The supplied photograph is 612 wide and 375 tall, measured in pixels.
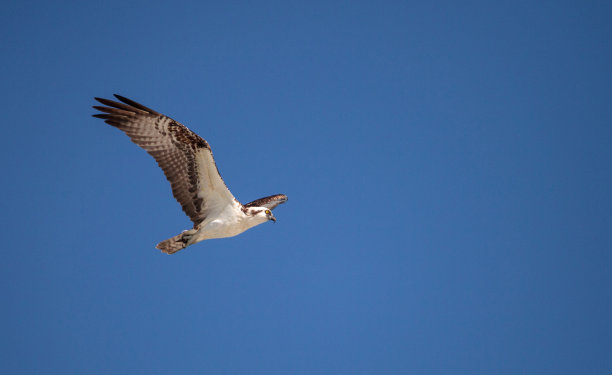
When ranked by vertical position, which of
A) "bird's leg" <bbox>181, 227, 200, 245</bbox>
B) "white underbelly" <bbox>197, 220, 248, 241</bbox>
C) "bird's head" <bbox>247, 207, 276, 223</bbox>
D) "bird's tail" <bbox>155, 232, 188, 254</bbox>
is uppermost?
"bird's head" <bbox>247, 207, 276, 223</bbox>

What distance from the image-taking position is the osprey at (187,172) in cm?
Answer: 1001

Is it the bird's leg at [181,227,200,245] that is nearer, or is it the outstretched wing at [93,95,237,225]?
the outstretched wing at [93,95,237,225]

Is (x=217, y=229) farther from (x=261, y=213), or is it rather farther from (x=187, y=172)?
(x=187, y=172)

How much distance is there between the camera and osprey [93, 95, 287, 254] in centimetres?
1001

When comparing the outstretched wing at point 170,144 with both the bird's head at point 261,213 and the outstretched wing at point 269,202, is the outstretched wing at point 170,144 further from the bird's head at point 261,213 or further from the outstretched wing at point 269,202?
the outstretched wing at point 269,202

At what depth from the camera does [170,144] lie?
398 inches

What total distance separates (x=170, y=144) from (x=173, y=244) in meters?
1.95

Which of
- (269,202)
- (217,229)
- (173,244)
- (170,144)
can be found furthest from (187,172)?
(269,202)

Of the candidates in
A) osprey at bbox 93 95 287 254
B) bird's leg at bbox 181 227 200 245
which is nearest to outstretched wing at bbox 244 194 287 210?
osprey at bbox 93 95 287 254

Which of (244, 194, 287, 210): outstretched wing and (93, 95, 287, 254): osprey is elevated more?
(244, 194, 287, 210): outstretched wing

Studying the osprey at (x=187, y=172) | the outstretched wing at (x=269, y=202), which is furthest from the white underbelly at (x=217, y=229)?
the outstretched wing at (x=269, y=202)

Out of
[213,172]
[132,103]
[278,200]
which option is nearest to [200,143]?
[213,172]

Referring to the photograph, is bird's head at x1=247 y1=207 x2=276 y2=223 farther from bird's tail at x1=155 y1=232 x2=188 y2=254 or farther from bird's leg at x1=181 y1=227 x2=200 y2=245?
bird's tail at x1=155 y1=232 x2=188 y2=254

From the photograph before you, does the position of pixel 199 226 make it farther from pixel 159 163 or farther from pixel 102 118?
pixel 102 118
